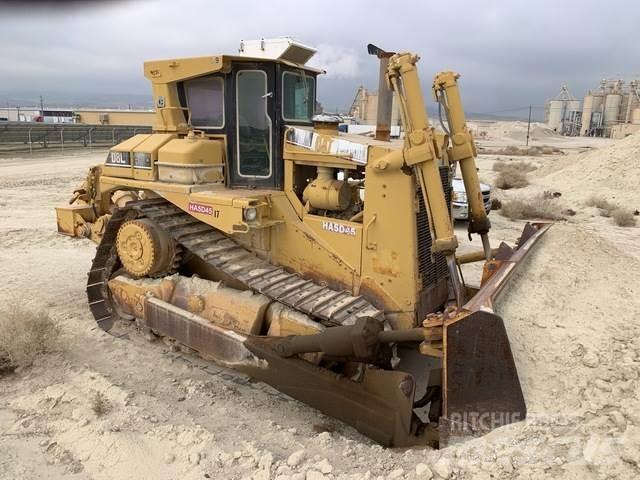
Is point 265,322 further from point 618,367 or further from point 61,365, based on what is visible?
point 618,367

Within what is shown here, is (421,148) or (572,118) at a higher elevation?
(572,118)

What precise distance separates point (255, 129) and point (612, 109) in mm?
87168

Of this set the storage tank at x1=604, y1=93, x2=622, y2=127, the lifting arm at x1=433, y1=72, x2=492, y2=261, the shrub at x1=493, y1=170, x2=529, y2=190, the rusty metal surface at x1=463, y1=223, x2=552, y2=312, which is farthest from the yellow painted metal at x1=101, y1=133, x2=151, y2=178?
the storage tank at x1=604, y1=93, x2=622, y2=127

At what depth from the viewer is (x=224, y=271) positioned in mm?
4961

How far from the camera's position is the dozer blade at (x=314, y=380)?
12.9 feet

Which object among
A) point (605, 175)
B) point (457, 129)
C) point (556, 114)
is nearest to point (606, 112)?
point (556, 114)

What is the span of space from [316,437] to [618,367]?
2212mm

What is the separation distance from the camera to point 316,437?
4102 mm

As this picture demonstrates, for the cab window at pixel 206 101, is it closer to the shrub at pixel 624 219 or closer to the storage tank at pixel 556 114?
the shrub at pixel 624 219

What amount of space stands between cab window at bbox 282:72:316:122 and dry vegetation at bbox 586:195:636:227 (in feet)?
35.9

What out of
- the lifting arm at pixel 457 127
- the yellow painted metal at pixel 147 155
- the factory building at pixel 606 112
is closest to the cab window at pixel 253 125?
the yellow painted metal at pixel 147 155

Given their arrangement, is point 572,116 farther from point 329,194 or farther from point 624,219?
point 329,194

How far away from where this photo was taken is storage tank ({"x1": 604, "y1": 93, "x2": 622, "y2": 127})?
77.3m

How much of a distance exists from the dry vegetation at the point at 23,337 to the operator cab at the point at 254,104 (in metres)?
2.49
